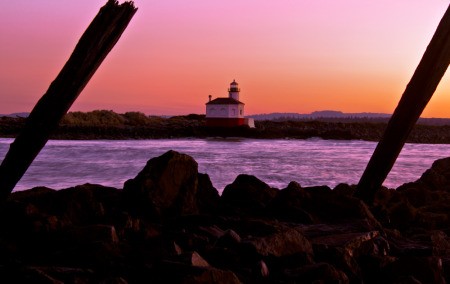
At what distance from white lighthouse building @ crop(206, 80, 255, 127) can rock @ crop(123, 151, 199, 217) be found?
47808 millimetres

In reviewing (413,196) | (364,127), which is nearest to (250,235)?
(413,196)

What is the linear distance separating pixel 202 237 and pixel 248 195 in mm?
1291

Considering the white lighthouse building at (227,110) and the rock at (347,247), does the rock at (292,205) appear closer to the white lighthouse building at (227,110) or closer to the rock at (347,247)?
the rock at (347,247)

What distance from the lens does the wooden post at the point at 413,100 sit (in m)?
3.68

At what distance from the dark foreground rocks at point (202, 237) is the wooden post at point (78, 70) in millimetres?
426

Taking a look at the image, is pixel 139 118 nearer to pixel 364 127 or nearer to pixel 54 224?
pixel 364 127

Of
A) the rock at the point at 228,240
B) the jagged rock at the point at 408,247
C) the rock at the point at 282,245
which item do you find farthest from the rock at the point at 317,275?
the jagged rock at the point at 408,247

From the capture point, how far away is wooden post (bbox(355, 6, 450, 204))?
145 inches

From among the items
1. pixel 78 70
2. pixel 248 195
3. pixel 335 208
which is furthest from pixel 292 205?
pixel 78 70

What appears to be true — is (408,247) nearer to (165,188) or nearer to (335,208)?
(335,208)

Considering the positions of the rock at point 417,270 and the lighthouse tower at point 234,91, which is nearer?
the rock at point 417,270

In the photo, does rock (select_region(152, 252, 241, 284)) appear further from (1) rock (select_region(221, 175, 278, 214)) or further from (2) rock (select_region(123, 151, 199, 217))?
(1) rock (select_region(221, 175, 278, 214))

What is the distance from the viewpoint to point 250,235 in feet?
11.4

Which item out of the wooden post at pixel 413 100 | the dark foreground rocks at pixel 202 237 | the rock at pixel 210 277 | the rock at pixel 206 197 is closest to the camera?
the rock at pixel 210 277
